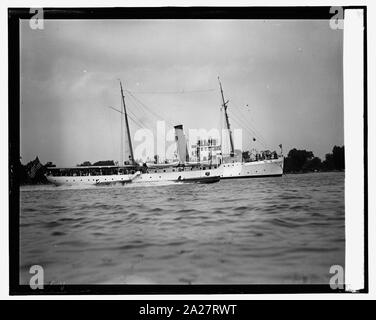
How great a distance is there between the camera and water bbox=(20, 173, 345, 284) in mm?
1913

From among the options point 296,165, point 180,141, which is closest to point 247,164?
point 296,165

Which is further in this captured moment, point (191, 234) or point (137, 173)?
point (137, 173)

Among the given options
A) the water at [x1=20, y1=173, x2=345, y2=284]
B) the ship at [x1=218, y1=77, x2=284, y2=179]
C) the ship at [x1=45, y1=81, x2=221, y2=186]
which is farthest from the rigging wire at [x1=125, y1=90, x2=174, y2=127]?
the water at [x1=20, y1=173, x2=345, y2=284]

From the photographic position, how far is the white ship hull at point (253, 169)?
6.89ft

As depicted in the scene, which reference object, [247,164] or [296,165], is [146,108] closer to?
[247,164]

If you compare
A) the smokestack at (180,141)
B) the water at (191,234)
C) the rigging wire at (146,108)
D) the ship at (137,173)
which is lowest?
the water at (191,234)

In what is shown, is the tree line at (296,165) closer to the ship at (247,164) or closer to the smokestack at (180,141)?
the ship at (247,164)

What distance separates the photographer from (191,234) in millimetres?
1987

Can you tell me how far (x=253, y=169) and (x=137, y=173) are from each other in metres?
0.79

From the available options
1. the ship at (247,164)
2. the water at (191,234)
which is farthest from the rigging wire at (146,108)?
the water at (191,234)

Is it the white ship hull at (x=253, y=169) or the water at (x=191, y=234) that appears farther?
the white ship hull at (x=253, y=169)

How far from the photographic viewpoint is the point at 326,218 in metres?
2.02

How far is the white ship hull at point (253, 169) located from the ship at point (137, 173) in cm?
6
